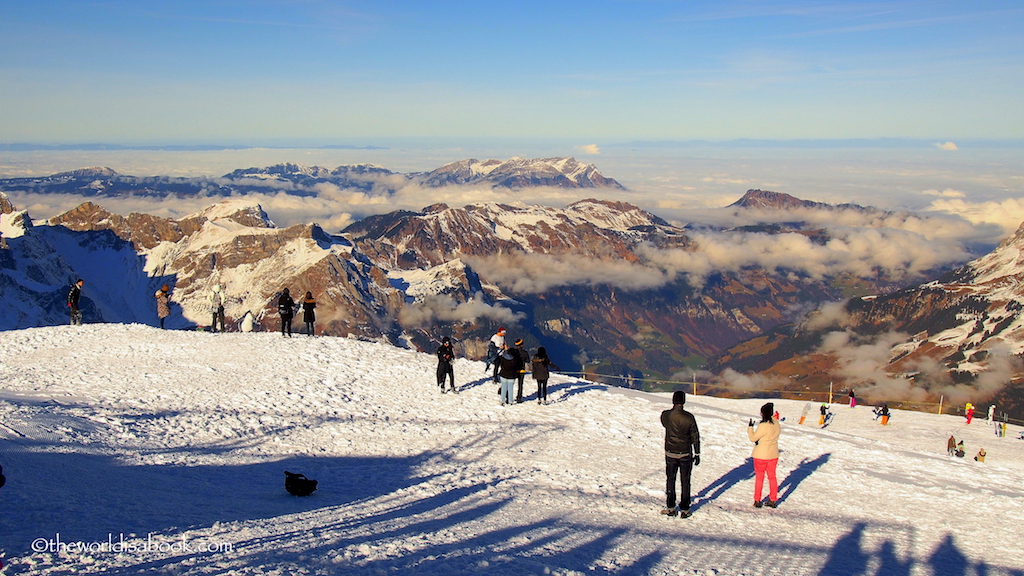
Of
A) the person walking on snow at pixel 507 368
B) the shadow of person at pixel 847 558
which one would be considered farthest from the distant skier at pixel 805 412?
the shadow of person at pixel 847 558

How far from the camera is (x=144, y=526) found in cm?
1033

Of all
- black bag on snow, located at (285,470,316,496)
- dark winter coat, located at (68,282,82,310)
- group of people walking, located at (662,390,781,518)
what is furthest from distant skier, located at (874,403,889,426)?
dark winter coat, located at (68,282,82,310)

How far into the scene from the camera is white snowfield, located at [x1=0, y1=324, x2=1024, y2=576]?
998 cm

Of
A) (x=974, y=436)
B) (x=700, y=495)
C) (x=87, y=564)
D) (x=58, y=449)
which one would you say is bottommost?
(x=974, y=436)

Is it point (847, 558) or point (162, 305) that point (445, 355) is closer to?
point (847, 558)

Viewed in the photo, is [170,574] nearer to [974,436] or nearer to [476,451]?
[476,451]

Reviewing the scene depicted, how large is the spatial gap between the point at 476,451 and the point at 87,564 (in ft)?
37.1

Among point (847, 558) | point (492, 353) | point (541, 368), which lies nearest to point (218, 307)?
point (492, 353)

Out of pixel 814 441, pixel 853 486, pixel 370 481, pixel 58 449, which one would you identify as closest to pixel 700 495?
pixel 853 486

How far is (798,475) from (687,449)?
758 centimetres

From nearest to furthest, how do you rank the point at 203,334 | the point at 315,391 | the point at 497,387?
the point at 315,391 → the point at 497,387 → the point at 203,334

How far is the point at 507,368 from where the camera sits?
79.2 ft
